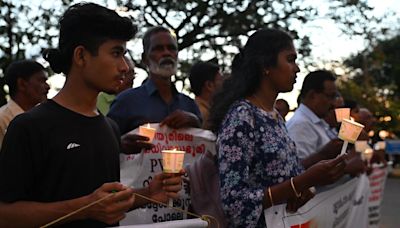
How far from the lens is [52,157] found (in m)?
2.37

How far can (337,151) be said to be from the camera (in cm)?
443

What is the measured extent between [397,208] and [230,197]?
12987mm

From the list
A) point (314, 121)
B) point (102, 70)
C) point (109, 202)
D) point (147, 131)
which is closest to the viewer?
point (109, 202)

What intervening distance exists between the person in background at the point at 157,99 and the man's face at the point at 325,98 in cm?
148

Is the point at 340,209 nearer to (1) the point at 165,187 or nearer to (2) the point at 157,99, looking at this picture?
(2) the point at 157,99

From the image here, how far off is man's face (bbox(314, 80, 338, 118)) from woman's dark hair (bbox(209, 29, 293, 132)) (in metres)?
2.17

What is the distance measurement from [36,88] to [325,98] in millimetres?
2534

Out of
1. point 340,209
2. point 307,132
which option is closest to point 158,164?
point 307,132

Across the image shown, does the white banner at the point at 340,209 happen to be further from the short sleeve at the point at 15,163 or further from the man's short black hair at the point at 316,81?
the short sleeve at the point at 15,163

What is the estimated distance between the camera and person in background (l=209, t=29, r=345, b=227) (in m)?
3.20

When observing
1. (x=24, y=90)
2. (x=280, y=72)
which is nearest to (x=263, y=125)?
(x=280, y=72)

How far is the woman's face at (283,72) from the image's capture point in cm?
353

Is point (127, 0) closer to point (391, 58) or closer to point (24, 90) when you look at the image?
point (24, 90)

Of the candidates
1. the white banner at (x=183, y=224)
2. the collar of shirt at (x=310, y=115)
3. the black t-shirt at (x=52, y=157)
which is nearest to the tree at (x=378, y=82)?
the collar of shirt at (x=310, y=115)
